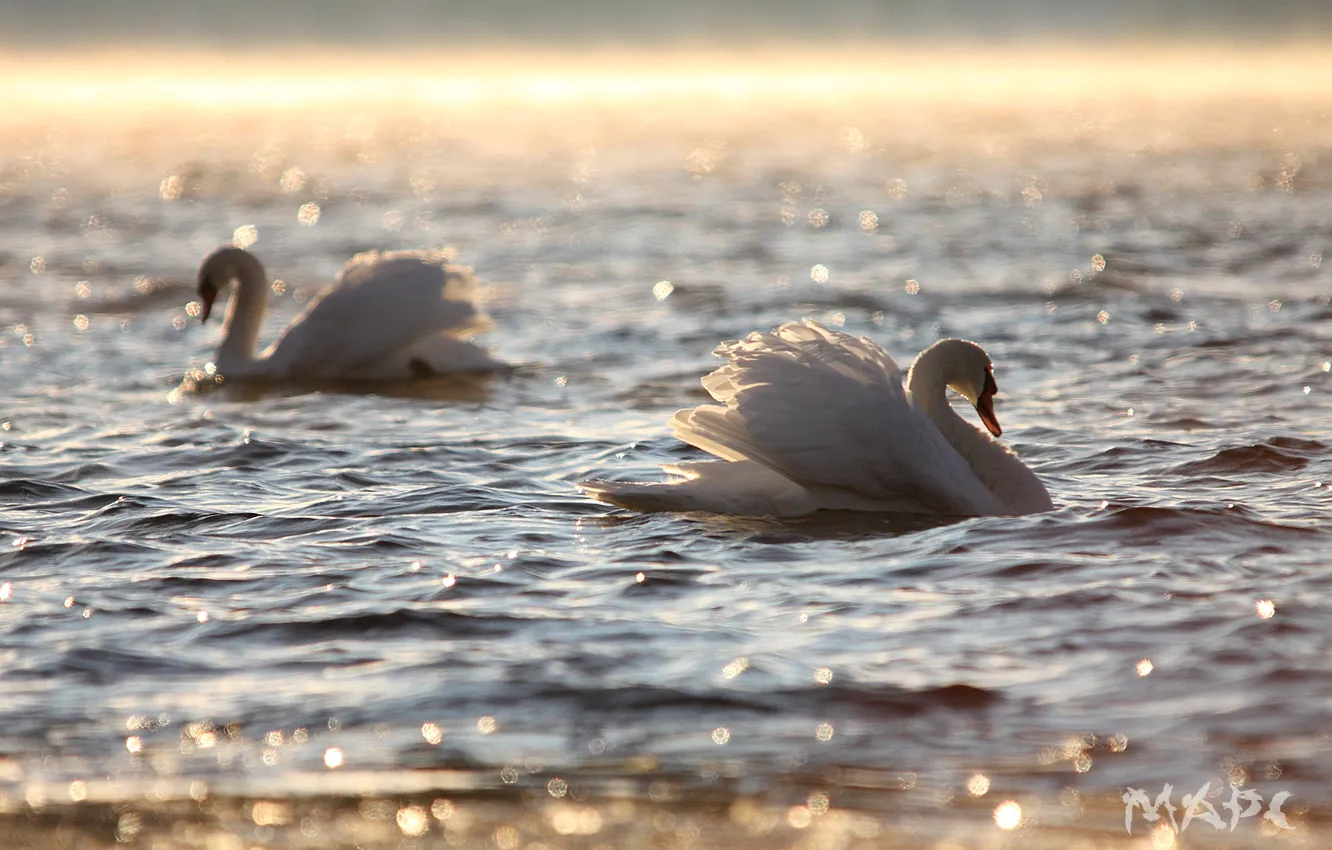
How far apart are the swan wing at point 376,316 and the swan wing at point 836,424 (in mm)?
4433

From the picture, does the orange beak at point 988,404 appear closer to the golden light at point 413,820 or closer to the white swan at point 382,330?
the white swan at point 382,330

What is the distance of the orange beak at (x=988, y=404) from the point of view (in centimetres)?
823

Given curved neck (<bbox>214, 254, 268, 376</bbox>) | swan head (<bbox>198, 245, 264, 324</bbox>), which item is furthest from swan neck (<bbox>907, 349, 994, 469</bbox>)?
swan head (<bbox>198, 245, 264, 324</bbox>)

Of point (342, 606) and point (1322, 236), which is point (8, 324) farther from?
point (1322, 236)

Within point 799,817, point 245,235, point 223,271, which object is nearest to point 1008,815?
point 799,817

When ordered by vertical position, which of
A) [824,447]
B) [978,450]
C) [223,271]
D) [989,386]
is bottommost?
[978,450]

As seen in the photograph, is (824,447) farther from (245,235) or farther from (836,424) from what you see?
(245,235)

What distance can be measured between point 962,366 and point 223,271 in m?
6.74

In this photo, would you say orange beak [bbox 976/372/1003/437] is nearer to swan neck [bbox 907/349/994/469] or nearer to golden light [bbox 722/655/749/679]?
swan neck [bbox 907/349/994/469]

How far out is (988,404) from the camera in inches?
327

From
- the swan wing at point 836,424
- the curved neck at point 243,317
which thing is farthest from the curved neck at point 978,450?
the curved neck at point 243,317

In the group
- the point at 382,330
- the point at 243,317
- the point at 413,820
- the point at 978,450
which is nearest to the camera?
the point at 413,820

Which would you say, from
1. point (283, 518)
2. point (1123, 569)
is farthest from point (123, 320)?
point (1123, 569)

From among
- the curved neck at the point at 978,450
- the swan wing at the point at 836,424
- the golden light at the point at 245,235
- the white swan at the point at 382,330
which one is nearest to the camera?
the swan wing at the point at 836,424
